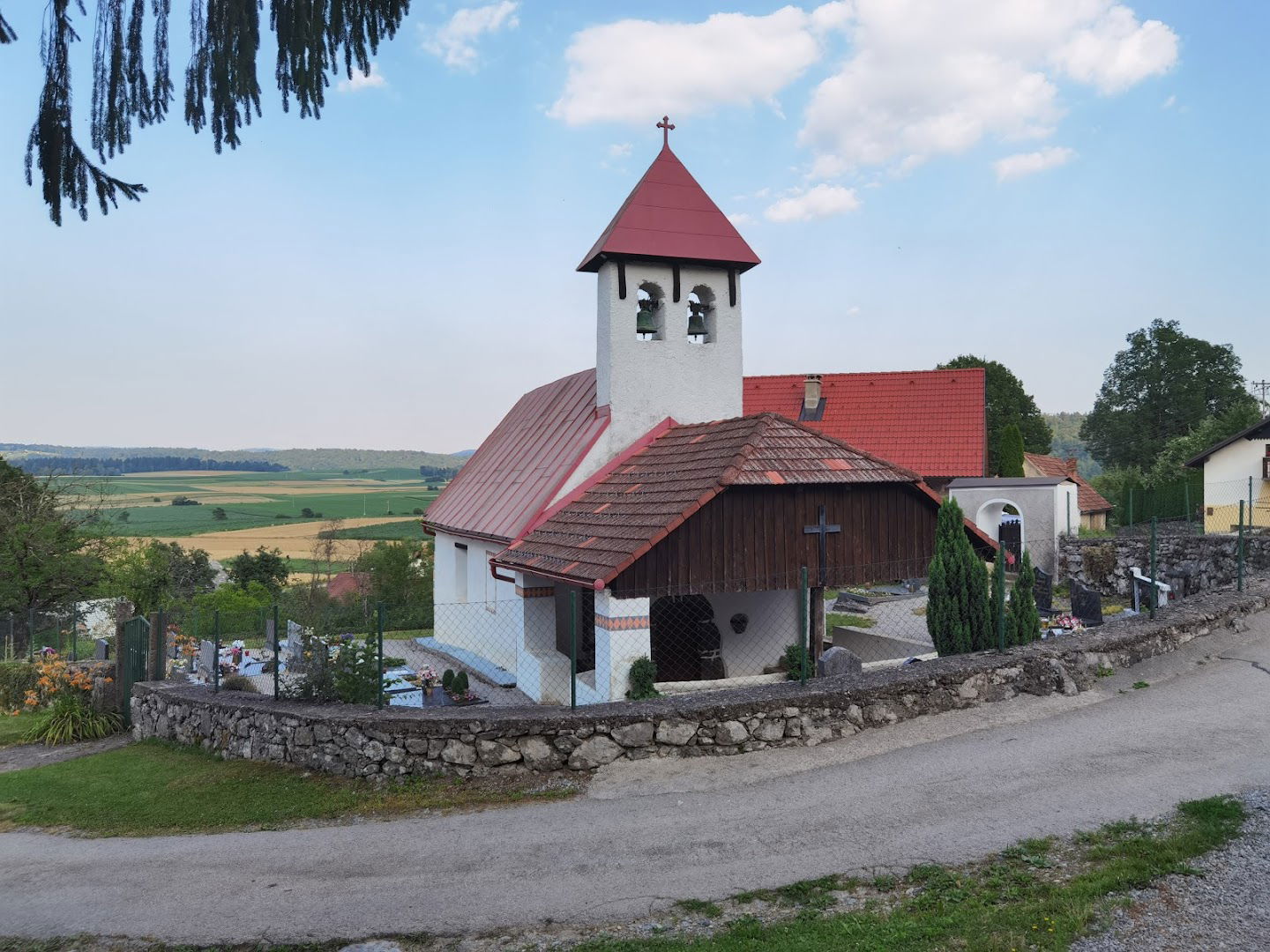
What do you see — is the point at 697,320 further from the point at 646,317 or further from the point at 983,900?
the point at 983,900

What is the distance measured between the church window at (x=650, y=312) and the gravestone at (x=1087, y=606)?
10.1 m

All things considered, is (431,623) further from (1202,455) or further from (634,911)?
(1202,455)

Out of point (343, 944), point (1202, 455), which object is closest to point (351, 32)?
point (343, 944)

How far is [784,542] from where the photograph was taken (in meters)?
11.8

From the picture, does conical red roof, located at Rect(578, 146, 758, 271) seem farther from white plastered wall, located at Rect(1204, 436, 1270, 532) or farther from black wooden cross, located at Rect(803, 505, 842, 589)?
white plastered wall, located at Rect(1204, 436, 1270, 532)

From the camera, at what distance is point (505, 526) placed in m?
14.6

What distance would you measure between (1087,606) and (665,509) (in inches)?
426

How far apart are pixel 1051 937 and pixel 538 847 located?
380 cm

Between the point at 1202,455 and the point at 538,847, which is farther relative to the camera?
the point at 1202,455

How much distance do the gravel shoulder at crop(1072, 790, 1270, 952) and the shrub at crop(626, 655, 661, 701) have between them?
6000mm

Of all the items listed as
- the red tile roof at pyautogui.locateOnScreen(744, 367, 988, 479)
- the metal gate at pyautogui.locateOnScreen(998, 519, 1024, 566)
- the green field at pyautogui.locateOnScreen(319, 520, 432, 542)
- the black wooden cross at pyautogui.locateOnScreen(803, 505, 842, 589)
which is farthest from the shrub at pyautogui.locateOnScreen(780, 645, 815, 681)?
the green field at pyautogui.locateOnScreen(319, 520, 432, 542)

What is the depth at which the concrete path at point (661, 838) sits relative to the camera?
609 cm

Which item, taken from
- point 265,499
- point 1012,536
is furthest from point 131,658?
point 265,499

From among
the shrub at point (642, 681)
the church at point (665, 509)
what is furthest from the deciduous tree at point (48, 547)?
the shrub at point (642, 681)
